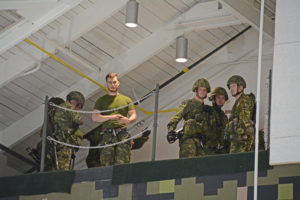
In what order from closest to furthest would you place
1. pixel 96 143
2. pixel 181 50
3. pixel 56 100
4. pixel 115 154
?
pixel 115 154 → pixel 56 100 → pixel 181 50 → pixel 96 143

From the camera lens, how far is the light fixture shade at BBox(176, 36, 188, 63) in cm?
1163

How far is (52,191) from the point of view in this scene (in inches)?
408

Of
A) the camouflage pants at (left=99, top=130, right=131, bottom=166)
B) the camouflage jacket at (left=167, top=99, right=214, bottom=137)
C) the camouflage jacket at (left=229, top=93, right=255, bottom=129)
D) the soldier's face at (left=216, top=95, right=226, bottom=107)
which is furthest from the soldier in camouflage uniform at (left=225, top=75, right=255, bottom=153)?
the camouflage pants at (left=99, top=130, right=131, bottom=166)

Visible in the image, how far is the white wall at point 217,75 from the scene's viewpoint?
1222 centimetres

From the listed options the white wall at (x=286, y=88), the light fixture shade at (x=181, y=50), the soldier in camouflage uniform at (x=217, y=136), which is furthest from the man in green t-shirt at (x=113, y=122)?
the white wall at (x=286, y=88)

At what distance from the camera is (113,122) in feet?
34.8

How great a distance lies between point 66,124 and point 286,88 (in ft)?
10.6

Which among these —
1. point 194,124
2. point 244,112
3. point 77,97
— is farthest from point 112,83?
point 244,112

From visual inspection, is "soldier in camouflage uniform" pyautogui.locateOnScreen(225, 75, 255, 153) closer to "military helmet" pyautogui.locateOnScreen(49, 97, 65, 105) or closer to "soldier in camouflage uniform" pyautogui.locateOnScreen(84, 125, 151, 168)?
"soldier in camouflage uniform" pyautogui.locateOnScreen(84, 125, 151, 168)

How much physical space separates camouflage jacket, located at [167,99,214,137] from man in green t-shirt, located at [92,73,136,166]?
0.64 metres

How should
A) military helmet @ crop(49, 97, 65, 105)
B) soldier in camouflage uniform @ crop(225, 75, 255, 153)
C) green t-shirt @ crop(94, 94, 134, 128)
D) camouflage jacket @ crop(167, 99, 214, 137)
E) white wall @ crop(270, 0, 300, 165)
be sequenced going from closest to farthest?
white wall @ crop(270, 0, 300, 165) < soldier in camouflage uniform @ crop(225, 75, 255, 153) < camouflage jacket @ crop(167, 99, 214, 137) < green t-shirt @ crop(94, 94, 134, 128) < military helmet @ crop(49, 97, 65, 105)

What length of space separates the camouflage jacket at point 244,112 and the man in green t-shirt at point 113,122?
1378 mm

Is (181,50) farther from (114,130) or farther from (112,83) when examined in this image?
(114,130)

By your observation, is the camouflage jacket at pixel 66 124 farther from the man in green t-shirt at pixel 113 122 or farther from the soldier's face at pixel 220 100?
the soldier's face at pixel 220 100
